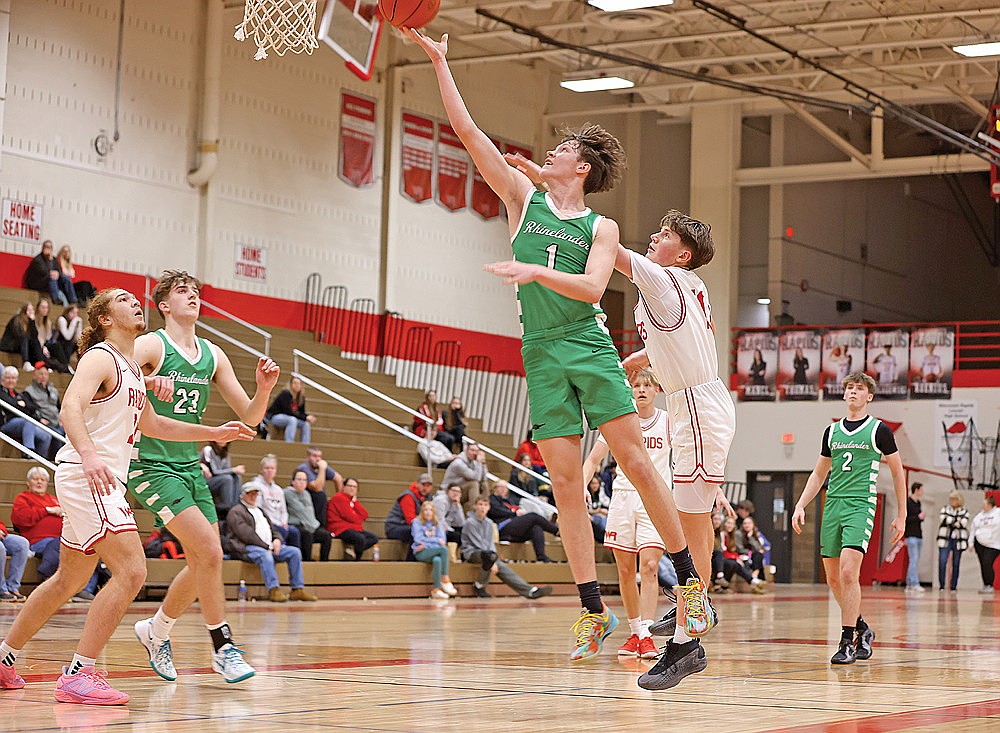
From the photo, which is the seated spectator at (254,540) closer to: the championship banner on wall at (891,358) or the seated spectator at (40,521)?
the seated spectator at (40,521)

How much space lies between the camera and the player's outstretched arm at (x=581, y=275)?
5.10 meters

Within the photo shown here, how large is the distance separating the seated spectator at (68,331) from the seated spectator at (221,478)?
9.27 feet

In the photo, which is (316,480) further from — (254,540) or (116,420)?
(116,420)

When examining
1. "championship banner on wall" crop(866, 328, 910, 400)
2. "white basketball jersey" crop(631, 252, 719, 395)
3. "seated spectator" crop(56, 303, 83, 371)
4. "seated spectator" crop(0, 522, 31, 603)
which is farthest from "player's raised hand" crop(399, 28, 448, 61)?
"championship banner on wall" crop(866, 328, 910, 400)

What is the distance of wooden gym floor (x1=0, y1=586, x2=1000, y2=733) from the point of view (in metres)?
4.83

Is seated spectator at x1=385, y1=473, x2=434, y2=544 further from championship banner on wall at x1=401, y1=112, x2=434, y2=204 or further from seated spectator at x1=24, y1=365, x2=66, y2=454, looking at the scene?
championship banner on wall at x1=401, y1=112, x2=434, y2=204

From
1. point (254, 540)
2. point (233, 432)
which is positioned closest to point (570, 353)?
point (233, 432)

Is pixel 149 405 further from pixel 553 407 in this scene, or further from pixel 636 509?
pixel 636 509

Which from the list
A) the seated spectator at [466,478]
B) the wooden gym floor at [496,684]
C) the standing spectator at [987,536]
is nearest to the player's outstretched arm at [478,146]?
the wooden gym floor at [496,684]

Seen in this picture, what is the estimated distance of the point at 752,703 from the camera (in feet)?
18.0

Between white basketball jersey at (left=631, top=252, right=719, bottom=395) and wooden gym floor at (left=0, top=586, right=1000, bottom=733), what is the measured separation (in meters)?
1.46

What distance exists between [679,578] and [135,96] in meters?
16.4

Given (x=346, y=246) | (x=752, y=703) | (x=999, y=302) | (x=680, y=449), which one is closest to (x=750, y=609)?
(x=680, y=449)

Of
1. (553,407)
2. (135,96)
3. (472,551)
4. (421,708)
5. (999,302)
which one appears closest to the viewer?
(421,708)
